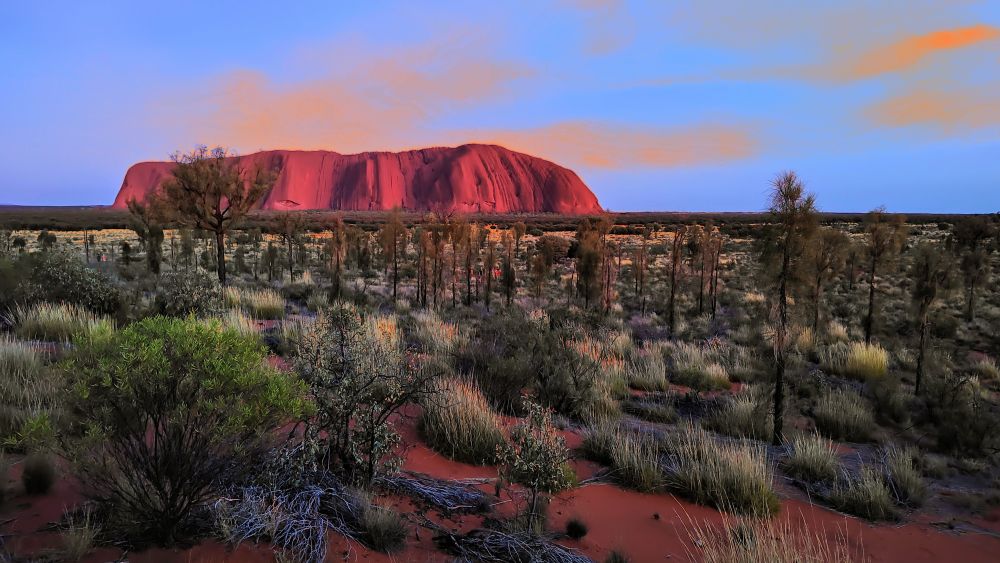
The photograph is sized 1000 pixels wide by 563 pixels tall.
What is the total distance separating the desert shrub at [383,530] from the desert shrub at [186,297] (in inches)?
269

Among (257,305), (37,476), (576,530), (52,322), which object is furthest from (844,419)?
(52,322)

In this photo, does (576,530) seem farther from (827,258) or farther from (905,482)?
(827,258)

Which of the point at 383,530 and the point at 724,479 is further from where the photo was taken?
the point at 724,479

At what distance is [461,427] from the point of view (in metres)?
5.35

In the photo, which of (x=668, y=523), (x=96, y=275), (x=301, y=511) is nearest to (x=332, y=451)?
(x=301, y=511)

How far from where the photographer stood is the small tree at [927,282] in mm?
8867

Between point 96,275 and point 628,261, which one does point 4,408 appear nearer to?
point 96,275

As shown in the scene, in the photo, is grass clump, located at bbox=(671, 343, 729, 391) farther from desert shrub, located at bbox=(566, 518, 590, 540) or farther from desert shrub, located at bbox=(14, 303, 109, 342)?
desert shrub, located at bbox=(14, 303, 109, 342)

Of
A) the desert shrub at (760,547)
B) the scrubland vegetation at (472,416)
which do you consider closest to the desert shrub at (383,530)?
the scrubland vegetation at (472,416)

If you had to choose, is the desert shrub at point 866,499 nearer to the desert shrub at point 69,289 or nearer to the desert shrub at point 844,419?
the desert shrub at point 844,419

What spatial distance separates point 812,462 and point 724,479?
4.91 ft

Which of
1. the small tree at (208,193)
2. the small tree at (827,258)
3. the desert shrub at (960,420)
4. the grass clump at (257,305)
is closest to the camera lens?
the desert shrub at (960,420)

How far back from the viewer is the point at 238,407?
2961 mm

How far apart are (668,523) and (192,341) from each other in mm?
3903
